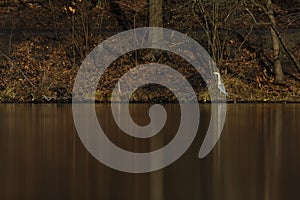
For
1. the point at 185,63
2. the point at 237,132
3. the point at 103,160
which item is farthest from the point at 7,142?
the point at 185,63

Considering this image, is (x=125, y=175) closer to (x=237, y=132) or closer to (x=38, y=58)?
(x=237, y=132)

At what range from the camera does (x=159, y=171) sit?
46.6ft

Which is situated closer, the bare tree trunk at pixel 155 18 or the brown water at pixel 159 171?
the brown water at pixel 159 171

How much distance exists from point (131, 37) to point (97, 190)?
27.8 metres

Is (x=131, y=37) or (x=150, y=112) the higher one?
(x=131, y=37)

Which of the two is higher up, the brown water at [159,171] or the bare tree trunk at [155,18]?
the bare tree trunk at [155,18]

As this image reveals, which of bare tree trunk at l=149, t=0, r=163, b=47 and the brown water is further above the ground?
bare tree trunk at l=149, t=0, r=163, b=47

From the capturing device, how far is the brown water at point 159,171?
11992 mm

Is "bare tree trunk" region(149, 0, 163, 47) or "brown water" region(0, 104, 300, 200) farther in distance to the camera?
"bare tree trunk" region(149, 0, 163, 47)

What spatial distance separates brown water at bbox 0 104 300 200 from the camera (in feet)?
39.3

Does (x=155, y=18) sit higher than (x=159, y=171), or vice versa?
(x=155, y=18)

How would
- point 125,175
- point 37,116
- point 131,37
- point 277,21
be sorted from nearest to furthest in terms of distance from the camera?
point 125,175
point 37,116
point 131,37
point 277,21

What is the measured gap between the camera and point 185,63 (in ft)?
122

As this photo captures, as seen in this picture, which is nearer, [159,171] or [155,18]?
[159,171]
